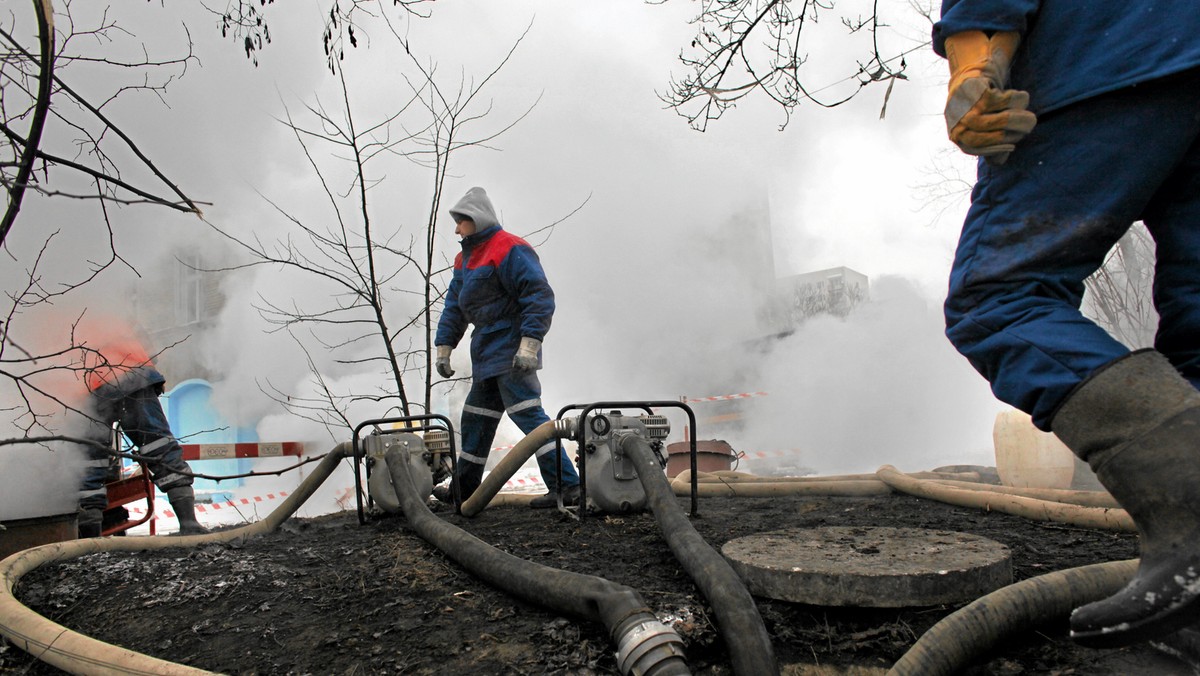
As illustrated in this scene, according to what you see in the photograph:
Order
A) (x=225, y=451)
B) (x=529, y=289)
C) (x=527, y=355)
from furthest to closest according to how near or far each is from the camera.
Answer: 1. (x=225, y=451)
2. (x=529, y=289)
3. (x=527, y=355)

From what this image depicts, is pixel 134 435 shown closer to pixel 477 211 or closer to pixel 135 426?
pixel 135 426

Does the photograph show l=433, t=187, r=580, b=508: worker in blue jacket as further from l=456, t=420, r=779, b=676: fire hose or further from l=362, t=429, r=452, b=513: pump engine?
l=456, t=420, r=779, b=676: fire hose

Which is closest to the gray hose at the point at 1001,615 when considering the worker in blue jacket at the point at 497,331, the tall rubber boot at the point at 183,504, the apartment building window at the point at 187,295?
the worker in blue jacket at the point at 497,331

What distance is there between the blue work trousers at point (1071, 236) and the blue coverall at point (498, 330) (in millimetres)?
3116

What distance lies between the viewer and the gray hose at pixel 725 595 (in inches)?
64.2

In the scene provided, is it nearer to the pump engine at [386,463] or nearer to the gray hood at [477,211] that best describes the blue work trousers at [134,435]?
the pump engine at [386,463]

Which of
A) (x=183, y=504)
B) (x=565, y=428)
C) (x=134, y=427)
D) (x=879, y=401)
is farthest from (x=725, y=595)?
(x=879, y=401)

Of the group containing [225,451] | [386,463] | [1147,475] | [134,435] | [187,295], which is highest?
[187,295]

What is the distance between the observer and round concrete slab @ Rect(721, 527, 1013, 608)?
5.91 ft

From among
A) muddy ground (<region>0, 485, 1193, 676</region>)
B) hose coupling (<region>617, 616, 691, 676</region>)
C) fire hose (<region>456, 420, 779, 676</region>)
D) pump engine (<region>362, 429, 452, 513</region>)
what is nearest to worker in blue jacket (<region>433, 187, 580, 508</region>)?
pump engine (<region>362, 429, 452, 513</region>)

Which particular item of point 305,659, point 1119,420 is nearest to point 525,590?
point 305,659

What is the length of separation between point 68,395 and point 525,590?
4.46 metres

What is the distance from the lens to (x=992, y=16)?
151cm

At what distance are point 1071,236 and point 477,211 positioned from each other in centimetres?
388
